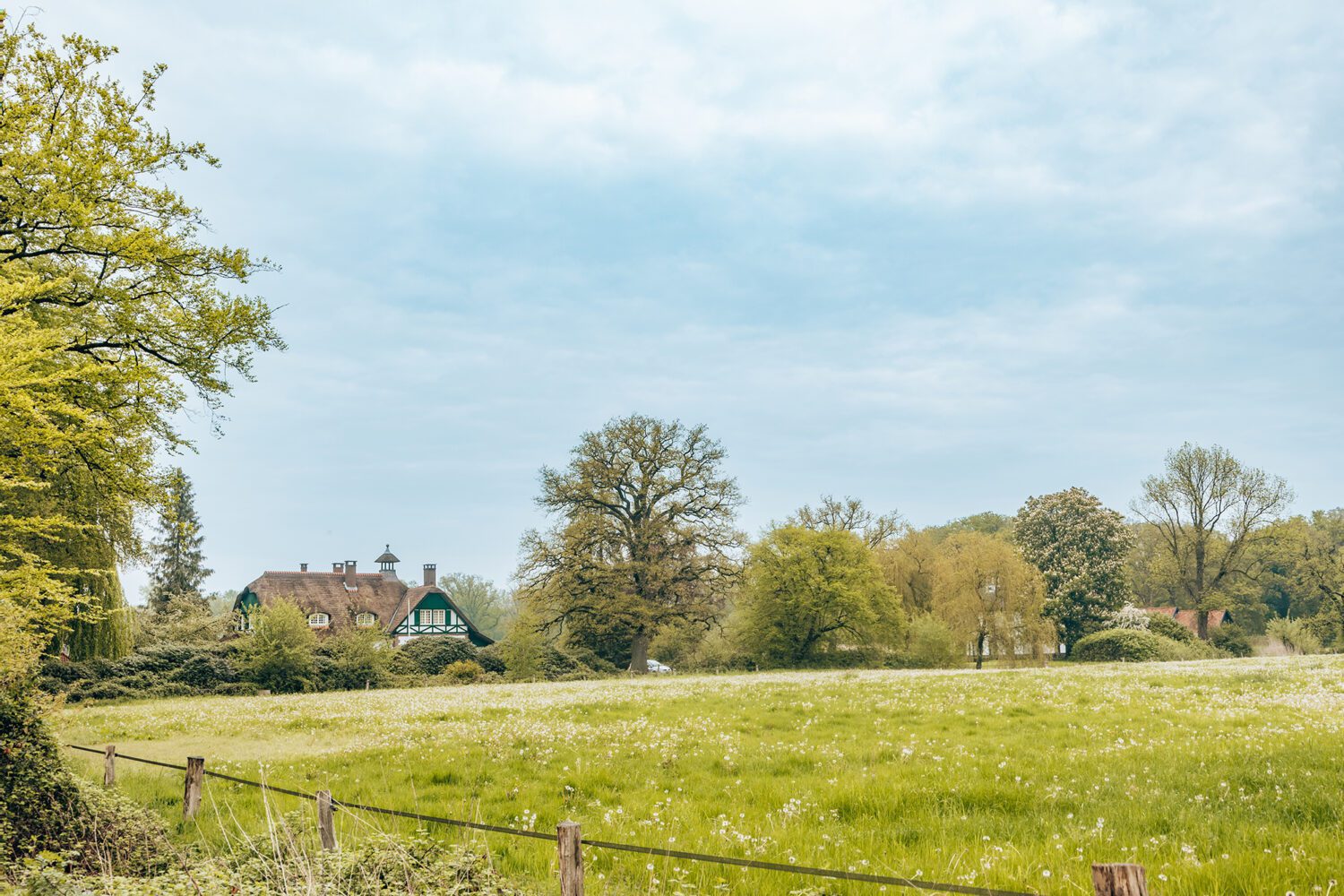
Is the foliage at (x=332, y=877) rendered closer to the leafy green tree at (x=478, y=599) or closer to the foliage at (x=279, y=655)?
the foliage at (x=279, y=655)

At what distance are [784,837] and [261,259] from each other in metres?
18.5

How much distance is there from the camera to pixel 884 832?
973 cm

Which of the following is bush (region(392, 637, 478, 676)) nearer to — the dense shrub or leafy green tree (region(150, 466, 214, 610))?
the dense shrub

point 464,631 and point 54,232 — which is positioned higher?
point 54,232

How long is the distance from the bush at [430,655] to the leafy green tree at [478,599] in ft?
211

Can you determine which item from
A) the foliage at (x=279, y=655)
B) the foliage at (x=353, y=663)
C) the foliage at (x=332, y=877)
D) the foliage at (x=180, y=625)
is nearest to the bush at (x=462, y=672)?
the foliage at (x=353, y=663)

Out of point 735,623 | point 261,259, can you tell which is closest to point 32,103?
point 261,259

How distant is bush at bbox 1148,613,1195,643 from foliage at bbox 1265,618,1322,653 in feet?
23.5

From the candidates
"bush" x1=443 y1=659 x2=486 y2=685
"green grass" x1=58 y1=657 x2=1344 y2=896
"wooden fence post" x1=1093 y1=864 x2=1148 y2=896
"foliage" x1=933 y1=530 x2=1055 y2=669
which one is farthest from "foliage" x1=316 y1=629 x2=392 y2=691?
"wooden fence post" x1=1093 y1=864 x2=1148 y2=896

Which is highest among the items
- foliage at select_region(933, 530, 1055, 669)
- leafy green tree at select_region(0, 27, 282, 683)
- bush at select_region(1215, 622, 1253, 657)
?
leafy green tree at select_region(0, 27, 282, 683)

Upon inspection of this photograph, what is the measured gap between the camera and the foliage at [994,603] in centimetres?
5669

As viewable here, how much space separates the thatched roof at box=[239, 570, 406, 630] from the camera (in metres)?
77.2

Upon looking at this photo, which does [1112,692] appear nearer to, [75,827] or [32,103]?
[75,827]

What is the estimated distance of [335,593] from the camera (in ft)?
264
